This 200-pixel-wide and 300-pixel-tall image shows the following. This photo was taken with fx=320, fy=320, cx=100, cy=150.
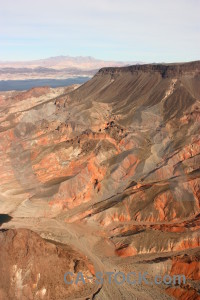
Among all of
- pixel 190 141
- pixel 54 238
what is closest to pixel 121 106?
pixel 190 141

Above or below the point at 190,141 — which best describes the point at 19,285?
below

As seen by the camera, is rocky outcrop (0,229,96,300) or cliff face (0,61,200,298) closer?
rocky outcrop (0,229,96,300)

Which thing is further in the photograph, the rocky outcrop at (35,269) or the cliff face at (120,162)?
the cliff face at (120,162)

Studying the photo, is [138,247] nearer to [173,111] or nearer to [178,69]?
[173,111]

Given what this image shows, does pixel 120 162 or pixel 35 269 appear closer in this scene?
pixel 35 269

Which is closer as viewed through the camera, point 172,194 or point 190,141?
point 172,194

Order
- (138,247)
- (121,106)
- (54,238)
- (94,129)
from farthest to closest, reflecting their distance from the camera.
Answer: (121,106)
(94,129)
(54,238)
(138,247)

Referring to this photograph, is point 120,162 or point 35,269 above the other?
point 120,162

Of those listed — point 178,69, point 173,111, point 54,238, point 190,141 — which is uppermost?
point 178,69
